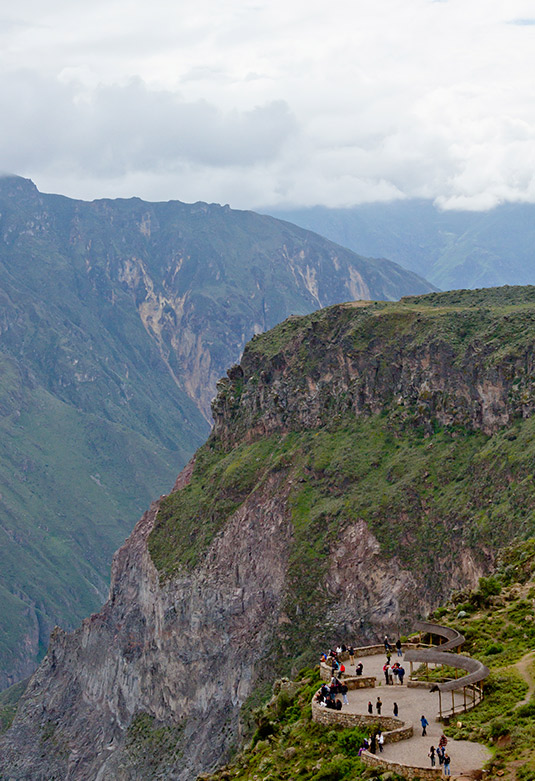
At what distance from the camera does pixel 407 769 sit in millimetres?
45031

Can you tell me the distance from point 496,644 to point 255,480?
102248 mm

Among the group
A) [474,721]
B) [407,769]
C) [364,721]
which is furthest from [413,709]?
[407,769]

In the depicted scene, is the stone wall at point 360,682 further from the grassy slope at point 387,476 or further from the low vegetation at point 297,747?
the grassy slope at point 387,476

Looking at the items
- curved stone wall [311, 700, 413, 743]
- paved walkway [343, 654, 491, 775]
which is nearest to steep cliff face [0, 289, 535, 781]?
paved walkway [343, 654, 491, 775]

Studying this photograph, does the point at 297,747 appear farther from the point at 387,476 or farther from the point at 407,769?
the point at 387,476

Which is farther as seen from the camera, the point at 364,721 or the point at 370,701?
the point at 370,701

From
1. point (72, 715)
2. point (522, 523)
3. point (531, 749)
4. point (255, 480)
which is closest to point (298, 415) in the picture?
point (255, 480)

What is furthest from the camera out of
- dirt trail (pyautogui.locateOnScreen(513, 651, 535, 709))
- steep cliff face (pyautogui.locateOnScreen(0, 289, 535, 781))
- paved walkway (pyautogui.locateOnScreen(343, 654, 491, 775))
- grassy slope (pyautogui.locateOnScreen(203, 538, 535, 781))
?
steep cliff face (pyautogui.locateOnScreen(0, 289, 535, 781))

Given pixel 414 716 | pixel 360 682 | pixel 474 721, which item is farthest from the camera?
pixel 360 682

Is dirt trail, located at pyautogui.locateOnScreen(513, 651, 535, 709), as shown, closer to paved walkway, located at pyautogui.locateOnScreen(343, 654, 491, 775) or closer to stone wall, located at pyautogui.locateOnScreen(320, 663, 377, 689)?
paved walkway, located at pyautogui.locateOnScreen(343, 654, 491, 775)

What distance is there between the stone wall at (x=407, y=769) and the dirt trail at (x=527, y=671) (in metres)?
7.85

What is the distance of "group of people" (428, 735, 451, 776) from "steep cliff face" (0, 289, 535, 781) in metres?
69.8

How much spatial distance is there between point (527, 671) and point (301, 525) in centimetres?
9304

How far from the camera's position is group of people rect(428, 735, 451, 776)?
145 feet
